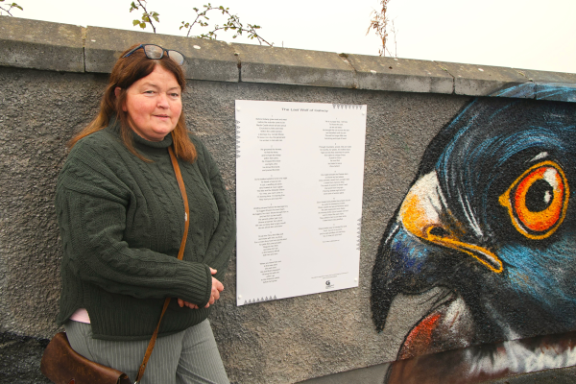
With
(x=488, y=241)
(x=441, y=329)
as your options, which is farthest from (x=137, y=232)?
(x=488, y=241)

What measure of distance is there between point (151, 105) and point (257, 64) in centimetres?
80

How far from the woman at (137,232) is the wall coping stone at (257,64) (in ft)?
1.32

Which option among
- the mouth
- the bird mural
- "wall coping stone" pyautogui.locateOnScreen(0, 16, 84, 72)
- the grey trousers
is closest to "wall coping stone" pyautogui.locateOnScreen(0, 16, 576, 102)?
"wall coping stone" pyautogui.locateOnScreen(0, 16, 84, 72)

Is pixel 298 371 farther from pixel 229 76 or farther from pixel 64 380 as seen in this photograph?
pixel 229 76

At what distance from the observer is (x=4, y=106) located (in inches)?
71.5

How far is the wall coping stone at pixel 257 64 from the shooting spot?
1.82 metres

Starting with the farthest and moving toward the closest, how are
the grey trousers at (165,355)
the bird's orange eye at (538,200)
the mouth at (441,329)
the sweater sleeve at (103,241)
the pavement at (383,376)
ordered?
the bird's orange eye at (538,200), the mouth at (441,329), the pavement at (383,376), the grey trousers at (165,355), the sweater sleeve at (103,241)

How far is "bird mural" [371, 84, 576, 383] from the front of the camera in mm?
2775

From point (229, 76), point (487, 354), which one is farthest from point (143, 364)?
point (487, 354)

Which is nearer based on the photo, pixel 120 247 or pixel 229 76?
pixel 120 247

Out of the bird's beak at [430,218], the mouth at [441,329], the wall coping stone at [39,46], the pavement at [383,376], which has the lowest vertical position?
the pavement at [383,376]

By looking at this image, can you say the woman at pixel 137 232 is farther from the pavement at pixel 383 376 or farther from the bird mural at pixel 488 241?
the bird mural at pixel 488 241

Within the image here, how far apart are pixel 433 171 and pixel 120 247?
2.15 meters

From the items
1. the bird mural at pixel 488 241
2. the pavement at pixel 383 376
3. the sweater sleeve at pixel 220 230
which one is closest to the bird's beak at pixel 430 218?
the bird mural at pixel 488 241
